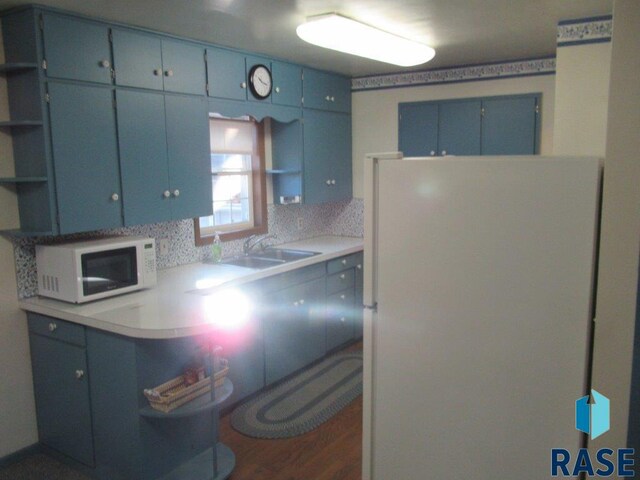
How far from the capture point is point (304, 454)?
3064mm

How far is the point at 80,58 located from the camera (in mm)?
2756

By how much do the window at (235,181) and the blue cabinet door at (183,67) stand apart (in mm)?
538

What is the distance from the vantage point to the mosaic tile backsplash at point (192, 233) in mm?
2955

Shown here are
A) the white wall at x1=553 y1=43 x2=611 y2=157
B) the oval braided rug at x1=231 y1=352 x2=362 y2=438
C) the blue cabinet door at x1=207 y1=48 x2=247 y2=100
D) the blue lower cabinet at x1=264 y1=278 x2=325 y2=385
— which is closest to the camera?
the white wall at x1=553 y1=43 x2=611 y2=157

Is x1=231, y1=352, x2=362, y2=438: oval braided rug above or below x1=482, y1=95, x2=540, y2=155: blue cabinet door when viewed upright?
below

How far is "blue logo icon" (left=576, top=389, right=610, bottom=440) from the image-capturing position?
1.15 meters

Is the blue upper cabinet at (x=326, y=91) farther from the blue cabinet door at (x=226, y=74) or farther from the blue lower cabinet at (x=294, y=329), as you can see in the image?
the blue lower cabinet at (x=294, y=329)

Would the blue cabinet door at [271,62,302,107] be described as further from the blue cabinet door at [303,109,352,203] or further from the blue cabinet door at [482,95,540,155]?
the blue cabinet door at [482,95,540,155]

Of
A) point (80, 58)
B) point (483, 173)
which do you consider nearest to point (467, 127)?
point (80, 58)

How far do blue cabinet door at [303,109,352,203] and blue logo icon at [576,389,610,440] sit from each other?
348 cm

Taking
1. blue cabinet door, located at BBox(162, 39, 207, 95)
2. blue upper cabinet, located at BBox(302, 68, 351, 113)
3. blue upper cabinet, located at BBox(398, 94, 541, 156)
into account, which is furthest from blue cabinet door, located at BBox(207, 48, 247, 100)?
Answer: blue upper cabinet, located at BBox(398, 94, 541, 156)

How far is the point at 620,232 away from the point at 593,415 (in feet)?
1.39

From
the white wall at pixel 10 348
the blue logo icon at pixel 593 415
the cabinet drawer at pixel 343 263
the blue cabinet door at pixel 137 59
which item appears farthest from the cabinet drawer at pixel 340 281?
the blue logo icon at pixel 593 415

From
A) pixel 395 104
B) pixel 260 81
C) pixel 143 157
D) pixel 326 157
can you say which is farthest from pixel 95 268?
pixel 395 104
